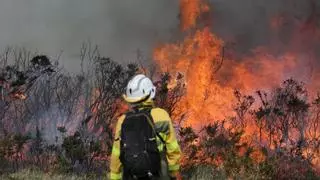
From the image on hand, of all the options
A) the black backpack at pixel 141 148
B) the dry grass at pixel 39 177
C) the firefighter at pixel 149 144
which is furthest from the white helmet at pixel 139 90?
the dry grass at pixel 39 177

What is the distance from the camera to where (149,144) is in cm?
565

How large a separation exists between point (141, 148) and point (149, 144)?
0.09 m

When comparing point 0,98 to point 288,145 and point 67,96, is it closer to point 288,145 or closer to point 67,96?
point 67,96

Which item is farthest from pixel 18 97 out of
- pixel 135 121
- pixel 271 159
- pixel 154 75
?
pixel 135 121

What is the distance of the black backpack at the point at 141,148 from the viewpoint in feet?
18.5

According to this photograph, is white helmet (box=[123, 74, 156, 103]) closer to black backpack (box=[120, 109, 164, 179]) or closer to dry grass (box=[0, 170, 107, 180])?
black backpack (box=[120, 109, 164, 179])

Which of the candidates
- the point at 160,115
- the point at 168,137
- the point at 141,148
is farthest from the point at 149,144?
the point at 160,115

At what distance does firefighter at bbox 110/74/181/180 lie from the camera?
5656 mm

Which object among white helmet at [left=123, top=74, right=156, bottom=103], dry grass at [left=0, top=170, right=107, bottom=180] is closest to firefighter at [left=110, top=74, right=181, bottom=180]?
white helmet at [left=123, top=74, right=156, bottom=103]

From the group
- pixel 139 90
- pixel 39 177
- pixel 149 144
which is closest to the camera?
pixel 149 144

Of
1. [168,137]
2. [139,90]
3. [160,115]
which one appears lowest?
[168,137]

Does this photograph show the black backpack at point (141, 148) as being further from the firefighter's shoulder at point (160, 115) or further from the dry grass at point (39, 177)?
the dry grass at point (39, 177)

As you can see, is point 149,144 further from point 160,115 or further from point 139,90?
point 139,90

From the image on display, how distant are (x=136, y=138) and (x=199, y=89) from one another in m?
16.9
